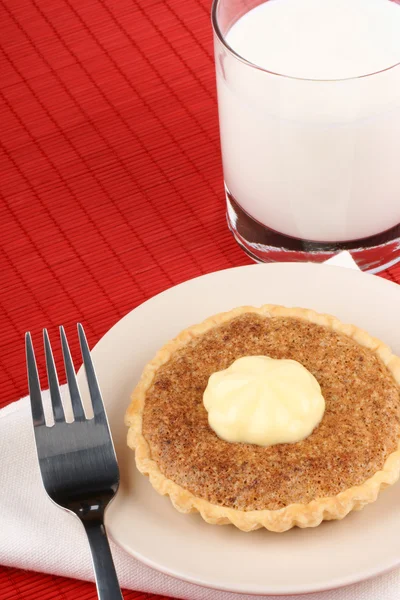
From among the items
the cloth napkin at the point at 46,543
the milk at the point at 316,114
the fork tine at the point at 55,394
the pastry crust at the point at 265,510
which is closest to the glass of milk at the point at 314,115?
the milk at the point at 316,114

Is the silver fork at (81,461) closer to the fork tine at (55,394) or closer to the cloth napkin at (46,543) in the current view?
the fork tine at (55,394)

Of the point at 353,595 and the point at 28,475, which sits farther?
the point at 28,475

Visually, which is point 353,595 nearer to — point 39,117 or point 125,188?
point 125,188

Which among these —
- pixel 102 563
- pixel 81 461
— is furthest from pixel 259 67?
pixel 102 563

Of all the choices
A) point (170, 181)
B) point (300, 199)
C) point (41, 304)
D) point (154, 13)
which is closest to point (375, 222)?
point (300, 199)

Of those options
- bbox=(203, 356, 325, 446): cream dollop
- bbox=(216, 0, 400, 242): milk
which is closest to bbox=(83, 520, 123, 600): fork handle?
bbox=(203, 356, 325, 446): cream dollop
